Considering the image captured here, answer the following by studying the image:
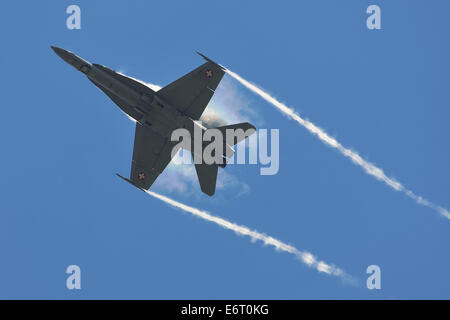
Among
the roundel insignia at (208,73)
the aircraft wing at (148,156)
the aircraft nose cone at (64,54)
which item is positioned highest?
the aircraft nose cone at (64,54)

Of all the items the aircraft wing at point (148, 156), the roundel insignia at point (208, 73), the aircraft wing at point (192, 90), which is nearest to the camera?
the roundel insignia at point (208, 73)

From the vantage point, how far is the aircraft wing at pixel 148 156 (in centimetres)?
4775

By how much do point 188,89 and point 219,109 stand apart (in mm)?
3026

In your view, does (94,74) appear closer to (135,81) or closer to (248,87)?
(135,81)

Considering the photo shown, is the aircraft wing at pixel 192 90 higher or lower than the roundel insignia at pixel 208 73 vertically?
lower

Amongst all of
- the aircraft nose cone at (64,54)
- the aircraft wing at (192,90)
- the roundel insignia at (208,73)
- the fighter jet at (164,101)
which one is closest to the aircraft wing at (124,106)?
the fighter jet at (164,101)

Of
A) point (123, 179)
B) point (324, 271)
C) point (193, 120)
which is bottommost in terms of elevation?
point (324, 271)

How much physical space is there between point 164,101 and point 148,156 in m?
4.84

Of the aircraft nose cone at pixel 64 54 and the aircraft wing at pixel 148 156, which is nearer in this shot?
the aircraft nose cone at pixel 64 54

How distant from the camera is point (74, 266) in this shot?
48375 mm

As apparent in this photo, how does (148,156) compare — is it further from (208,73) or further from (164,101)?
(208,73)

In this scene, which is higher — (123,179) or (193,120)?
(193,120)

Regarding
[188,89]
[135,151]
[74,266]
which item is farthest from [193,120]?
[74,266]

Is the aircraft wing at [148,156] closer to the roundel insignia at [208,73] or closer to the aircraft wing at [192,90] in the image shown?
the aircraft wing at [192,90]
